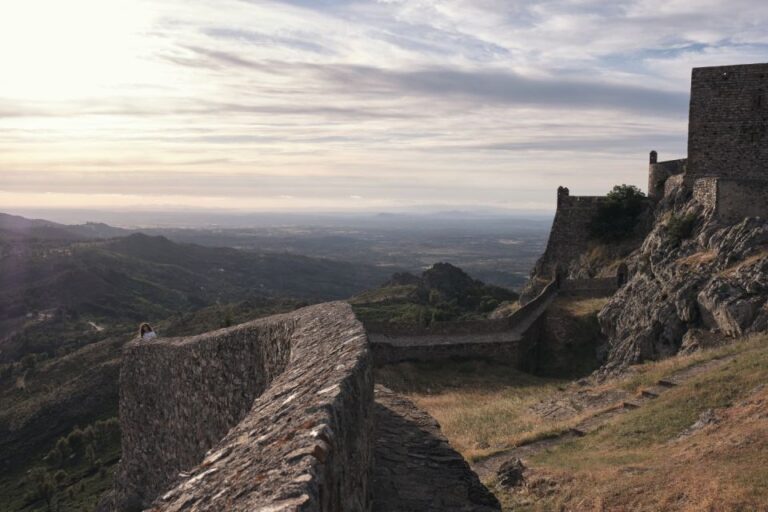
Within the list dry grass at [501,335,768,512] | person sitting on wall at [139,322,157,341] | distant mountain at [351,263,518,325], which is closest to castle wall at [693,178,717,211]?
dry grass at [501,335,768,512]

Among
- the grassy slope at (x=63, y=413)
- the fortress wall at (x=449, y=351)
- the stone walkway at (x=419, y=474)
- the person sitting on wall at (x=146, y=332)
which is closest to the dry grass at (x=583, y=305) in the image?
the fortress wall at (x=449, y=351)

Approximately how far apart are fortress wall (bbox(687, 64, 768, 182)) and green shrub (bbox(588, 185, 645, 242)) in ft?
27.1

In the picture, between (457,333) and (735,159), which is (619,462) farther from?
(735,159)

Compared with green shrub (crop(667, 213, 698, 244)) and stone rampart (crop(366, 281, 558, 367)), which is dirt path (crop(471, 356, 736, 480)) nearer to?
stone rampart (crop(366, 281, 558, 367))

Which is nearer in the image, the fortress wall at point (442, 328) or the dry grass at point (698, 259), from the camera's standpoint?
the dry grass at point (698, 259)

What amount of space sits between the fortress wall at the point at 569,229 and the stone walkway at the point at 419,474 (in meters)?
33.8

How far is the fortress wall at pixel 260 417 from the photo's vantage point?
12.5ft

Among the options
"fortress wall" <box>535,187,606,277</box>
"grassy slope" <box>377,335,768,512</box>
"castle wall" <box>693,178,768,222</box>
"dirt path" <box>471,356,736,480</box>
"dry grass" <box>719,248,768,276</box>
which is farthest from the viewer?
"fortress wall" <box>535,187,606,277</box>

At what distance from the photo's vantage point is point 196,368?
1112 cm

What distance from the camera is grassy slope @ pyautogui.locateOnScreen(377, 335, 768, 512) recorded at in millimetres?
9812

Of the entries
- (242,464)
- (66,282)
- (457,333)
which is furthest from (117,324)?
(242,464)

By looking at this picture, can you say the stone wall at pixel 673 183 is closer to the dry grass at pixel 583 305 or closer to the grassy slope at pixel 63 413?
the dry grass at pixel 583 305

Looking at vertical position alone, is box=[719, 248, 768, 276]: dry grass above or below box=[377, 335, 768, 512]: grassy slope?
above

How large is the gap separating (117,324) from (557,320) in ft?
494
